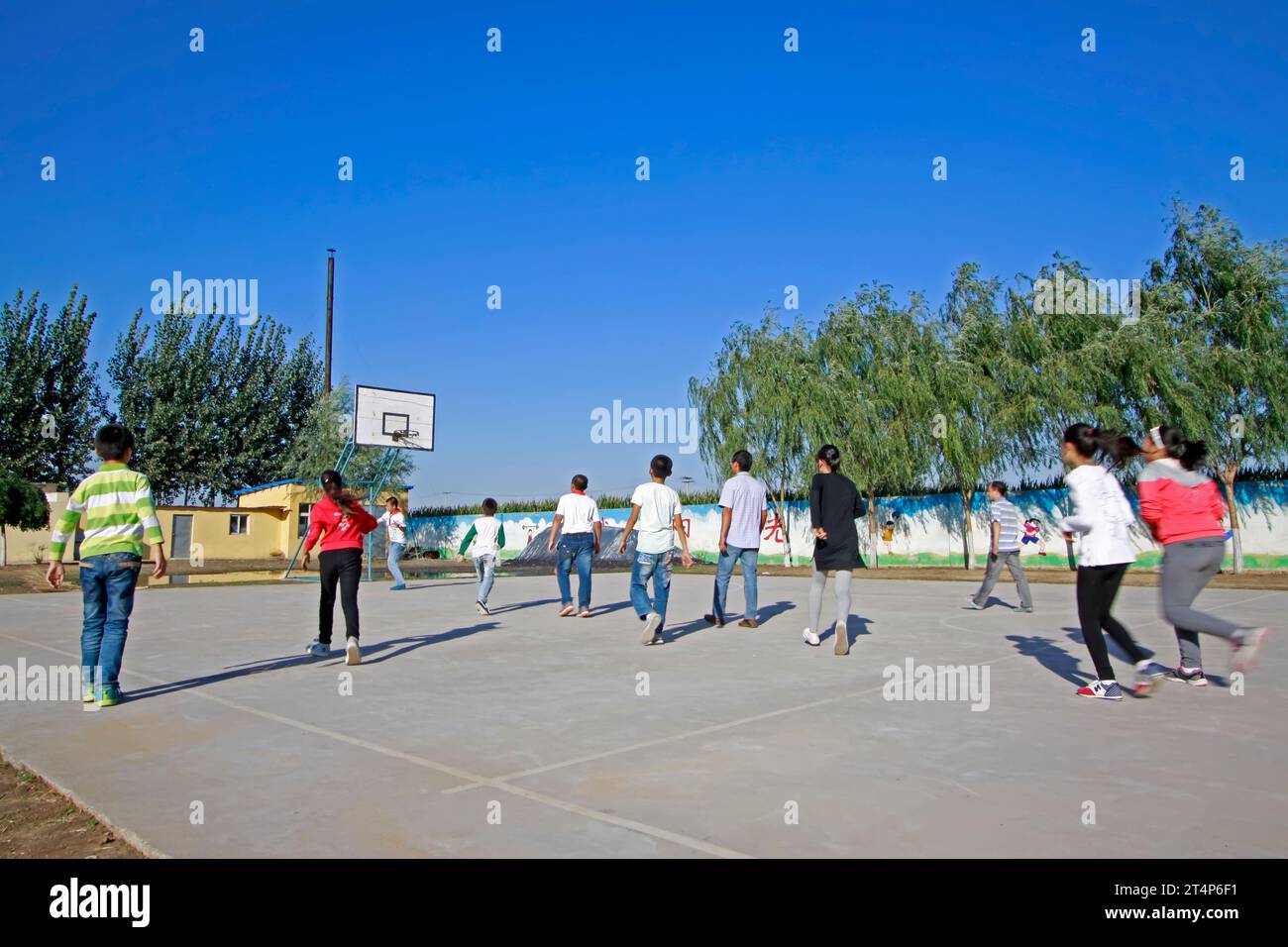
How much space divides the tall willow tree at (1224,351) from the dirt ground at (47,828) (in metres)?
25.1

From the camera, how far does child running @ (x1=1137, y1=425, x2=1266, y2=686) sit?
239 inches

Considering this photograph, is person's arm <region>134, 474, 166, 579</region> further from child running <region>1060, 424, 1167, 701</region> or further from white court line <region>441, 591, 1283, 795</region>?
child running <region>1060, 424, 1167, 701</region>

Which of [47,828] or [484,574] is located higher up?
[484,574]

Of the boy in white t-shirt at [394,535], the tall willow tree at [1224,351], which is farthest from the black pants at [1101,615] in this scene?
the tall willow tree at [1224,351]

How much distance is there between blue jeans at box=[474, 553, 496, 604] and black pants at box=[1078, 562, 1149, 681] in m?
7.77

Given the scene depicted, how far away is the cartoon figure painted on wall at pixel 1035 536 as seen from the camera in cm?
2688

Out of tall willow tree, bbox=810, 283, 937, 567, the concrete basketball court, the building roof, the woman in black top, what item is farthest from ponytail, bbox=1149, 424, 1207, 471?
the building roof

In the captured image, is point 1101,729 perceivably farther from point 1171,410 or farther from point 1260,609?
point 1171,410

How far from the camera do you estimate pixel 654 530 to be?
9.30 meters

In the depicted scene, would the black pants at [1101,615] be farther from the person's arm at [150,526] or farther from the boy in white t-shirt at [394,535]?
the boy in white t-shirt at [394,535]

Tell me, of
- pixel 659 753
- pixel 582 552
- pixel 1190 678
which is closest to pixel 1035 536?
pixel 582 552

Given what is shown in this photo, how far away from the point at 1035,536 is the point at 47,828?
1080 inches

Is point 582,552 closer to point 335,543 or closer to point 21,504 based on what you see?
point 335,543
